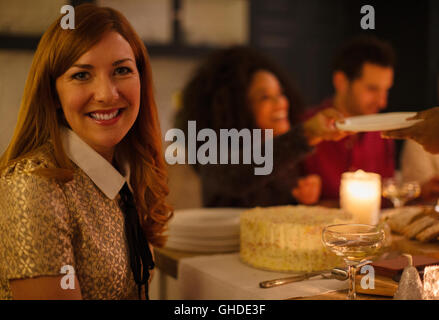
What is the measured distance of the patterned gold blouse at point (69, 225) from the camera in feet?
2.88

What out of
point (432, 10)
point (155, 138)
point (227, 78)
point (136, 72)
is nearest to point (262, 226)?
point (155, 138)

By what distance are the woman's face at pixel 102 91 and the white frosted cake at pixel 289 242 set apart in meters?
0.42

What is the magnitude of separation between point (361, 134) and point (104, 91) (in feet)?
6.35

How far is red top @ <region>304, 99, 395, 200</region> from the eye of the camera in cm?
258

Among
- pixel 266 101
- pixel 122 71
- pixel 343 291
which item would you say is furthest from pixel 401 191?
pixel 122 71

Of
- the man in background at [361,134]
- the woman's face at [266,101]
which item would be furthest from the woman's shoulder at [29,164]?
the man in background at [361,134]

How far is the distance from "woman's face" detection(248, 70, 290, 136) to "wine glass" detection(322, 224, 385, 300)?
113 cm

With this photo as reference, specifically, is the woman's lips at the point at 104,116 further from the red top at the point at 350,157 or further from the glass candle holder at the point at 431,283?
the red top at the point at 350,157

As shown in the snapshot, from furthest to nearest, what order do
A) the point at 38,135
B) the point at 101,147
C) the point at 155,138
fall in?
1. the point at 155,138
2. the point at 101,147
3. the point at 38,135

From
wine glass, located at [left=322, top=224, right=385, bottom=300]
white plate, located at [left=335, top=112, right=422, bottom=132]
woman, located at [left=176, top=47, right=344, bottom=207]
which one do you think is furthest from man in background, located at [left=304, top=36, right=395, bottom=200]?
wine glass, located at [left=322, top=224, right=385, bottom=300]

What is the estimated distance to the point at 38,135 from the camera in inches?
39.5

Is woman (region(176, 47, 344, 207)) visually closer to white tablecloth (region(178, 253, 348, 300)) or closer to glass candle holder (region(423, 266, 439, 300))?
white tablecloth (region(178, 253, 348, 300))
